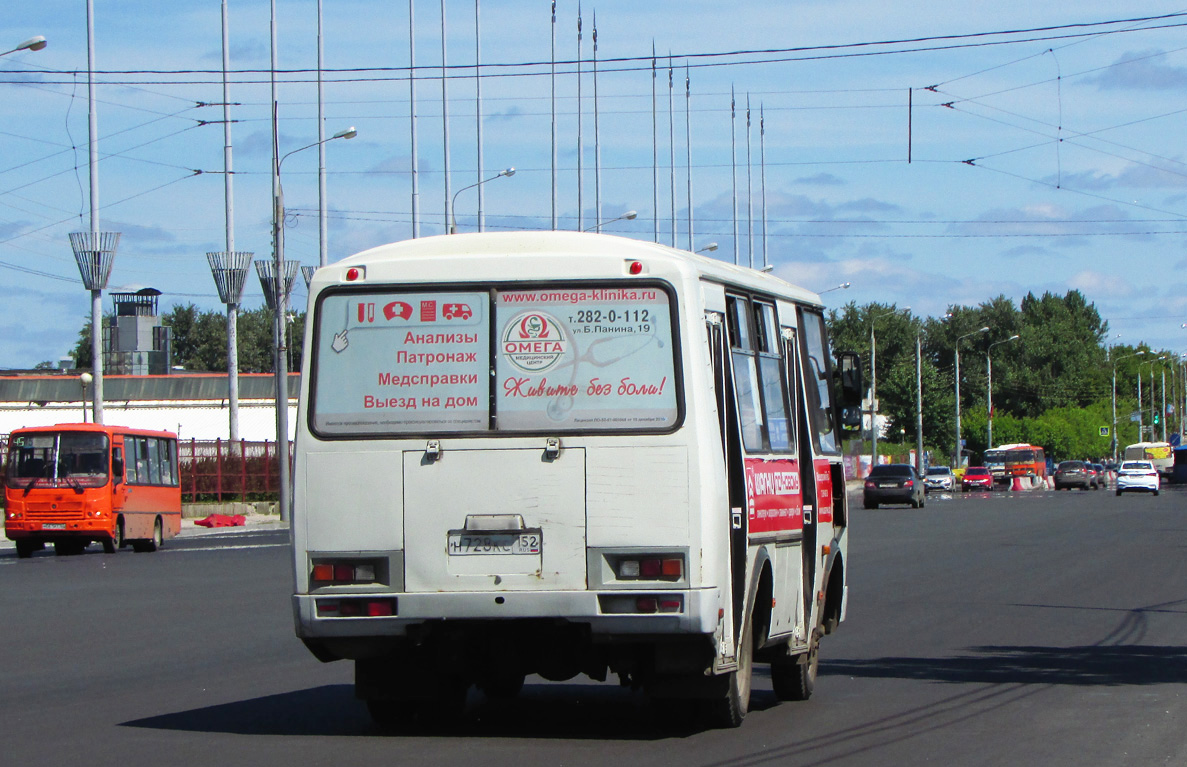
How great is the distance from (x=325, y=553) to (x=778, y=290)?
3695 mm

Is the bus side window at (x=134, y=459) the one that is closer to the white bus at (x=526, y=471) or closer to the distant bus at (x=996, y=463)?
the white bus at (x=526, y=471)

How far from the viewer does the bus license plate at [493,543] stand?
875 centimetres

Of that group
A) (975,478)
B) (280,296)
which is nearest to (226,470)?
(280,296)

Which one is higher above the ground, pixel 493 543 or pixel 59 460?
pixel 59 460

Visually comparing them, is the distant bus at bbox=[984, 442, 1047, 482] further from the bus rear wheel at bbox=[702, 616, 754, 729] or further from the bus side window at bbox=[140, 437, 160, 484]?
the bus rear wheel at bbox=[702, 616, 754, 729]

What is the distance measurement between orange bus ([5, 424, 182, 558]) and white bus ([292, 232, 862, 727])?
80.0 feet

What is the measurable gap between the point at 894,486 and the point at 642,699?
47.1 meters

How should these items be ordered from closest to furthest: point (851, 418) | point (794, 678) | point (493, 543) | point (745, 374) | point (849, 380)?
1. point (493, 543)
2. point (745, 374)
3. point (794, 678)
4. point (849, 380)
5. point (851, 418)

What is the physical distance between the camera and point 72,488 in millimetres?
32375

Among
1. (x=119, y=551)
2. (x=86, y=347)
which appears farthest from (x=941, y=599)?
(x=86, y=347)

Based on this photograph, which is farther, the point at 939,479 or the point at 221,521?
the point at 939,479

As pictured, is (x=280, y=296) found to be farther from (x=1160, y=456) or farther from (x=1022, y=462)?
(x=1160, y=456)

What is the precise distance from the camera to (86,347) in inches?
5032

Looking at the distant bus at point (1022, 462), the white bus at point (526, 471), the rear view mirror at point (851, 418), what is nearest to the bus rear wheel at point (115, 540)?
the rear view mirror at point (851, 418)
